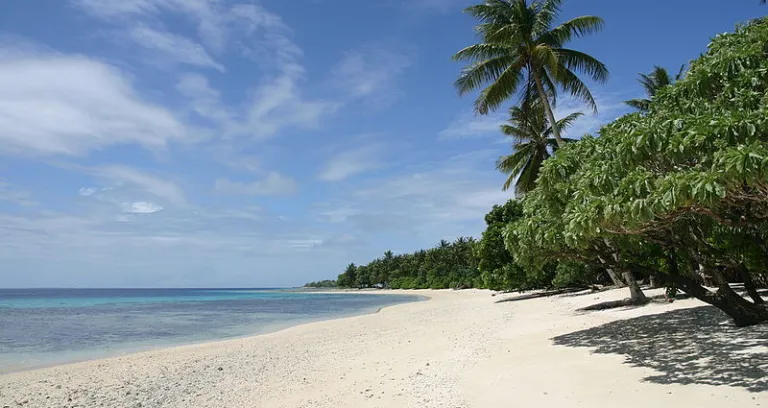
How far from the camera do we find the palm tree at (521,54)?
54.2 feet

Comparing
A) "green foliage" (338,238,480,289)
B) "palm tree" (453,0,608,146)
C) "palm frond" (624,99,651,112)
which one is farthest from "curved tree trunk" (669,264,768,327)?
"green foliage" (338,238,480,289)

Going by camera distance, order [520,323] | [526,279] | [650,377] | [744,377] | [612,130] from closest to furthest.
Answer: [744,377], [650,377], [612,130], [520,323], [526,279]

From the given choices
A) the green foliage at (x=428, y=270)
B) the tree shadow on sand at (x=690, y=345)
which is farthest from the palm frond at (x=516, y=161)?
Answer: the green foliage at (x=428, y=270)

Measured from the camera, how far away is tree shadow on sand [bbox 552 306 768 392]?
6598mm

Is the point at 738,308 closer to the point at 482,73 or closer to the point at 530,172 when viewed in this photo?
the point at 482,73

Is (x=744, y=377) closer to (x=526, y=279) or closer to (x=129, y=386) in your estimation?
(x=129, y=386)

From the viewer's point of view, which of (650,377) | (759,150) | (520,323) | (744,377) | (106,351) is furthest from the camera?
(106,351)

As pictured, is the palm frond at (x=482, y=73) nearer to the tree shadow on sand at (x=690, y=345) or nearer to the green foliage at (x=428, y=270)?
the tree shadow on sand at (x=690, y=345)

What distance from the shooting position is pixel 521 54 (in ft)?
54.8

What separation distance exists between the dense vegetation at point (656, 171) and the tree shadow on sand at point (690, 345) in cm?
74

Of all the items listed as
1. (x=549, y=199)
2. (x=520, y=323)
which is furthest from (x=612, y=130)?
(x=520, y=323)

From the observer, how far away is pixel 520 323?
53.3 ft

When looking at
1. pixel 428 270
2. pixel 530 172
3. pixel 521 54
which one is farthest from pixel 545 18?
pixel 428 270

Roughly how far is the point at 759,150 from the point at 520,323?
488 inches
